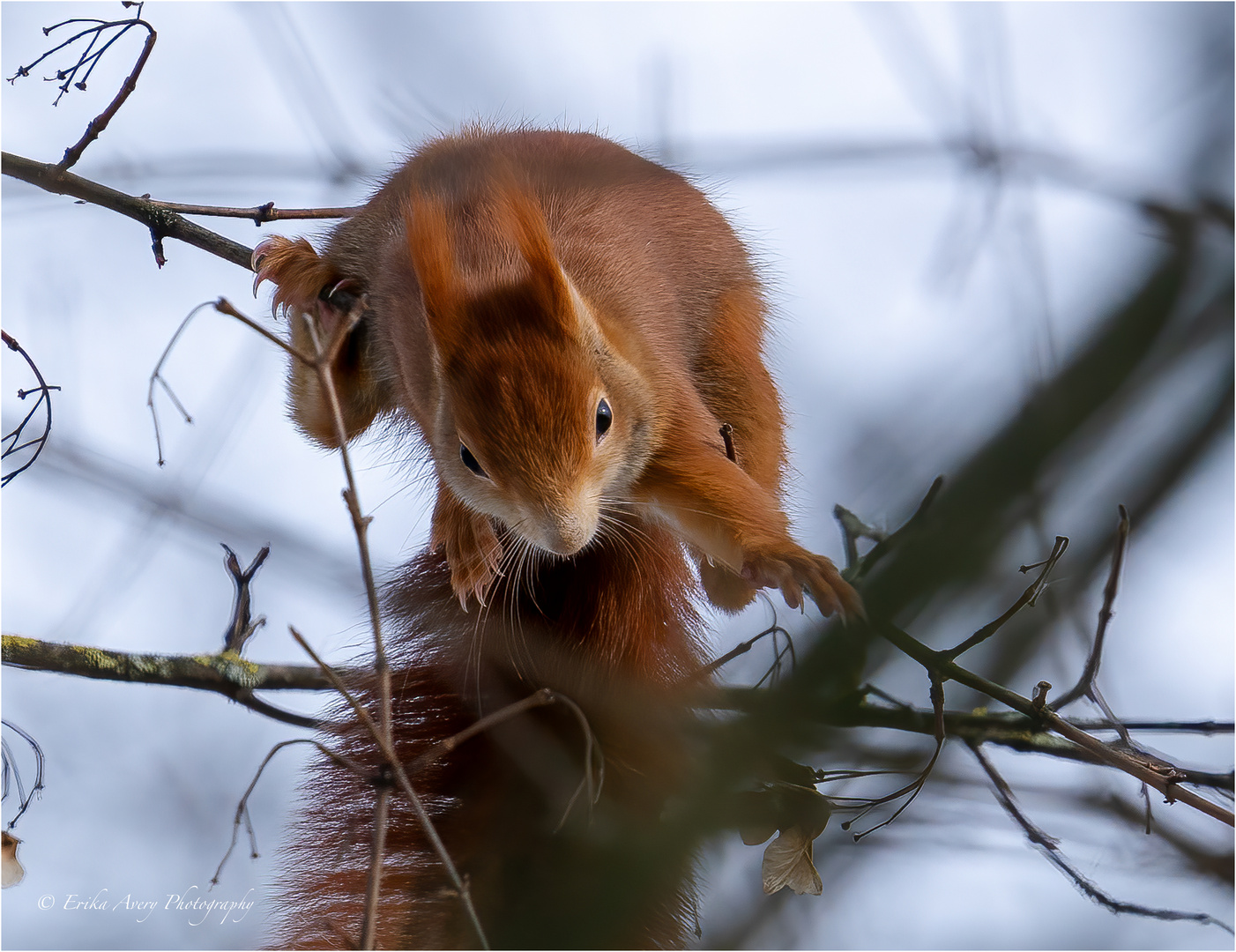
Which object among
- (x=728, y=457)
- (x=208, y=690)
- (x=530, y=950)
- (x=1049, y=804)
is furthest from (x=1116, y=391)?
(x=208, y=690)

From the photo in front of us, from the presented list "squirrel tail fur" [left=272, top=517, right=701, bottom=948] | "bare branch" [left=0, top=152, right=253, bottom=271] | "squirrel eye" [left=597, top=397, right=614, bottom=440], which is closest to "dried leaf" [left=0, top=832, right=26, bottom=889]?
"squirrel tail fur" [left=272, top=517, right=701, bottom=948]

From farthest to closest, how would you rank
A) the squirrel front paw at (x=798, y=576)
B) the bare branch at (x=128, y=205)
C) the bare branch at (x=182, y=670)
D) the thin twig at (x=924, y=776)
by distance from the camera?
the bare branch at (x=182, y=670)
the bare branch at (x=128, y=205)
the squirrel front paw at (x=798, y=576)
the thin twig at (x=924, y=776)

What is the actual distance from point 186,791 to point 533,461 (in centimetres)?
228

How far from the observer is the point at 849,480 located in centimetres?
114

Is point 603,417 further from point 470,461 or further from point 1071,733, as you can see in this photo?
point 1071,733

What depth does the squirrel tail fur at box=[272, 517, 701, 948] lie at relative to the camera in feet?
5.67

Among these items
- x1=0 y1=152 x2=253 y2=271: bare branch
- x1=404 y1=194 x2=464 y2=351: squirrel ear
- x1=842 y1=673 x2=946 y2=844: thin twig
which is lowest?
x1=842 y1=673 x2=946 y2=844: thin twig

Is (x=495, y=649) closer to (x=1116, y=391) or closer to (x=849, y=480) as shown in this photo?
(x=849, y=480)

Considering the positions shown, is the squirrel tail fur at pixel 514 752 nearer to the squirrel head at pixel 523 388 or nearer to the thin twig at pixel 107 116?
the squirrel head at pixel 523 388

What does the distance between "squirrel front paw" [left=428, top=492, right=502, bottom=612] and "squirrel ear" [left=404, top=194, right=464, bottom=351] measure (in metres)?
0.44

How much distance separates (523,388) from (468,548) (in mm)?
489

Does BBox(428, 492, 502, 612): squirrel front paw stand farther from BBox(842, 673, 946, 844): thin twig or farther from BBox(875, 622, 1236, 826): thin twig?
BBox(875, 622, 1236, 826): thin twig

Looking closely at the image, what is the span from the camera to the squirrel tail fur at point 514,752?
1729 millimetres

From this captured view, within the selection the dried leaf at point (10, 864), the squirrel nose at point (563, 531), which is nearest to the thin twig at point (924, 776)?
the squirrel nose at point (563, 531)
